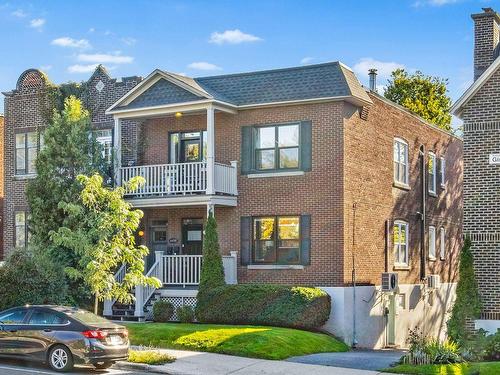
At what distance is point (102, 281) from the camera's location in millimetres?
22984

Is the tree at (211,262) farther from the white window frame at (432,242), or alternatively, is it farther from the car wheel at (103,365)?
the white window frame at (432,242)

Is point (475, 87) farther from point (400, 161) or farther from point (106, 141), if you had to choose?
point (106, 141)

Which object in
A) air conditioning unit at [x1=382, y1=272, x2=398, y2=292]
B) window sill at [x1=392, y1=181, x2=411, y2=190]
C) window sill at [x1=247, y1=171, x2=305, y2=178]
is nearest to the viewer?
window sill at [x1=247, y1=171, x2=305, y2=178]

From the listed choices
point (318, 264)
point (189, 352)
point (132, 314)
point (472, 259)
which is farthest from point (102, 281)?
point (472, 259)

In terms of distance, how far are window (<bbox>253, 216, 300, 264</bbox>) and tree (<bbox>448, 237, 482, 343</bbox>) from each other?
6.32 m

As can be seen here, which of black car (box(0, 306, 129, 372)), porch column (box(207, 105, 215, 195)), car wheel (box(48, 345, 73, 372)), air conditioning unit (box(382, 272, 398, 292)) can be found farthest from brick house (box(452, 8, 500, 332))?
car wheel (box(48, 345, 73, 372))

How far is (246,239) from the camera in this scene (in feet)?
93.4

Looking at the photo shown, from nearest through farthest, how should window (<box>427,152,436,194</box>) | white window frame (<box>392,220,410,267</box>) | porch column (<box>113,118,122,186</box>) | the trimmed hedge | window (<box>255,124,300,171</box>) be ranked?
the trimmed hedge
window (<box>255,124,300,171</box>)
porch column (<box>113,118,122,186</box>)
white window frame (<box>392,220,410,267</box>)
window (<box>427,152,436,194</box>)

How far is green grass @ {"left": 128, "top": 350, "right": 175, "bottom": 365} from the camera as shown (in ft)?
64.2

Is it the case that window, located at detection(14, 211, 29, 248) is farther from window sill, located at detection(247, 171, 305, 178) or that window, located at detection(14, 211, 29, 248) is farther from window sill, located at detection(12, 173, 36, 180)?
window sill, located at detection(247, 171, 305, 178)

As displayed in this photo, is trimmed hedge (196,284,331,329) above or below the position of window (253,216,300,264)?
below

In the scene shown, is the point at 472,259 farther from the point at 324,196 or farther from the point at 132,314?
the point at 132,314

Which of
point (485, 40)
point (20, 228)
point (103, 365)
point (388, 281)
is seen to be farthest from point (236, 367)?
point (20, 228)

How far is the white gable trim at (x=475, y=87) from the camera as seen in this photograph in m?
23.1
